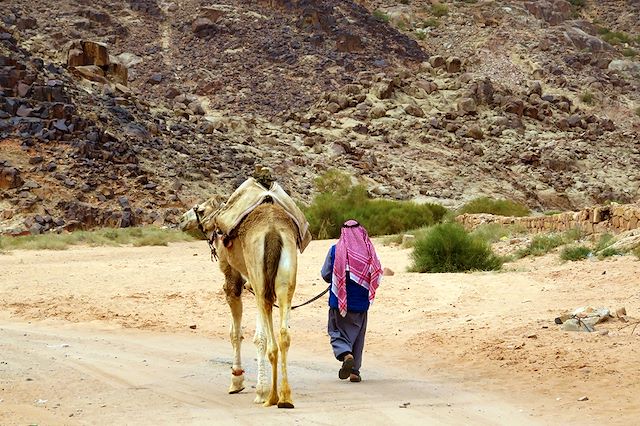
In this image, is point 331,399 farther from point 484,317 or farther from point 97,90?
point 97,90

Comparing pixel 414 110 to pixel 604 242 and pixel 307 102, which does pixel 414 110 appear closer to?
pixel 307 102

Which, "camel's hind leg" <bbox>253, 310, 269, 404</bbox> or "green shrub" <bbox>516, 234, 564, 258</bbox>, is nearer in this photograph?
"camel's hind leg" <bbox>253, 310, 269, 404</bbox>

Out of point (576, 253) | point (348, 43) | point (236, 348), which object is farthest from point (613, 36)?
point (236, 348)

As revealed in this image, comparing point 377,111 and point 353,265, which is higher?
point 353,265

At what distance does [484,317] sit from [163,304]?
16.2 feet

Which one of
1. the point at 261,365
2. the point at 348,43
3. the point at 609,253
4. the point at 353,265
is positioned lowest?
the point at 348,43

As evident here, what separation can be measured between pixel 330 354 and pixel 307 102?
139ft

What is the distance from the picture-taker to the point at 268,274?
7.55 metres

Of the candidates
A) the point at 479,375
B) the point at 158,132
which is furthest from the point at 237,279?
the point at 158,132

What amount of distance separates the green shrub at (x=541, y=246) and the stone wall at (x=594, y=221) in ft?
3.43

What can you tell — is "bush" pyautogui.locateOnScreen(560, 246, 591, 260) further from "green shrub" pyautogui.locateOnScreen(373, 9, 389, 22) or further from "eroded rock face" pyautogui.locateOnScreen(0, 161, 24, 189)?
"green shrub" pyautogui.locateOnScreen(373, 9, 389, 22)

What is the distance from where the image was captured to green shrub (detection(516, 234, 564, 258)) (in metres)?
19.0

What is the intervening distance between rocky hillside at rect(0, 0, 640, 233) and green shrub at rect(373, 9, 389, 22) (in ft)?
0.98

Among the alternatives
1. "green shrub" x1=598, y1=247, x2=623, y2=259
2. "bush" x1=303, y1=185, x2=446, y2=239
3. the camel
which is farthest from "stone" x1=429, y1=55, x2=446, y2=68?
the camel
